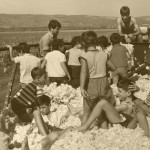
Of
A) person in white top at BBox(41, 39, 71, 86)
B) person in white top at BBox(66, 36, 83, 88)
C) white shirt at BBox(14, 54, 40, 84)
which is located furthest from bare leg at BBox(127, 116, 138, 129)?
person in white top at BBox(66, 36, 83, 88)

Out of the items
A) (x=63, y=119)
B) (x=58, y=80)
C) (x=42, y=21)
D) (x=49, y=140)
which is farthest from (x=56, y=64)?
(x=42, y=21)

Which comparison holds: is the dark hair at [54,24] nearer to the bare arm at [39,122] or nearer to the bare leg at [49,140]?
the bare arm at [39,122]

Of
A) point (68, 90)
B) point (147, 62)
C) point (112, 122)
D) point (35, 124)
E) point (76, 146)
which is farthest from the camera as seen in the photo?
point (147, 62)

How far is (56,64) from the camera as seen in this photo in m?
8.30

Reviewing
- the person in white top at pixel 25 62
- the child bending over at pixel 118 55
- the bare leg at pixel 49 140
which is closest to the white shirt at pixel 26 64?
the person in white top at pixel 25 62

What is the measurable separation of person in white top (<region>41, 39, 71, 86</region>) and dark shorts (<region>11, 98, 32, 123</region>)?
1.32 meters

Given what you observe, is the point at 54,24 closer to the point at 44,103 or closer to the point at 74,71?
the point at 74,71

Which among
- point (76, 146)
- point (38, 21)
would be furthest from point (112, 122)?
point (38, 21)

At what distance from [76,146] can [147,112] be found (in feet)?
5.35

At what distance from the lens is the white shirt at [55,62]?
8281 mm

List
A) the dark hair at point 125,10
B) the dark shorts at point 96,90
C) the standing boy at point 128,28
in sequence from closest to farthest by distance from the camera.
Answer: the dark shorts at point 96,90
the dark hair at point 125,10
the standing boy at point 128,28

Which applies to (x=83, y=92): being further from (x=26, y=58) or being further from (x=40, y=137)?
(x=26, y=58)

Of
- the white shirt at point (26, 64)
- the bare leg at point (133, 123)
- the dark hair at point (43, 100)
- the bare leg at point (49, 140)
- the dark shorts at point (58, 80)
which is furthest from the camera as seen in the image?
the dark shorts at point (58, 80)

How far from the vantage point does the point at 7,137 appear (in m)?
6.90
